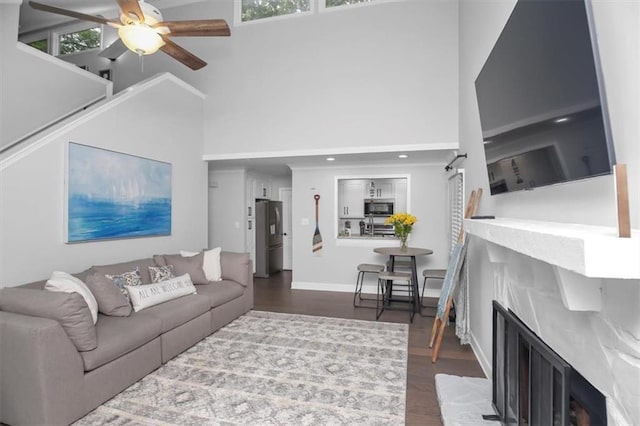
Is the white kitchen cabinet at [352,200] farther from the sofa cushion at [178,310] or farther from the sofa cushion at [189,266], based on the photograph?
the sofa cushion at [178,310]

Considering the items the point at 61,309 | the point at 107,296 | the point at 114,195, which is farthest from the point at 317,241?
the point at 61,309

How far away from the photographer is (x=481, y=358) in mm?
2979

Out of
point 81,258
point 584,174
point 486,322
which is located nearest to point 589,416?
point 584,174

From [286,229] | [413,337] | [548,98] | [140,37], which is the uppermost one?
[140,37]

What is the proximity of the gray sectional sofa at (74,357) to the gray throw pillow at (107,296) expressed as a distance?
0.19 feet

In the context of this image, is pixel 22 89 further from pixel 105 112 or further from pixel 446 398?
pixel 446 398

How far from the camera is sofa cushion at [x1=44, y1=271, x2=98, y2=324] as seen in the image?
8.05ft

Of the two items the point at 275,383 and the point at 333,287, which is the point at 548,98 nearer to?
the point at 275,383

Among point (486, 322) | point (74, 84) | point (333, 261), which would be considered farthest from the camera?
point (333, 261)

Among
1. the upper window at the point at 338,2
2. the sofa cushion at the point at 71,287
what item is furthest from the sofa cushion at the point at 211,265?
the upper window at the point at 338,2

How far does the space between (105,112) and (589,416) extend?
14.6 ft

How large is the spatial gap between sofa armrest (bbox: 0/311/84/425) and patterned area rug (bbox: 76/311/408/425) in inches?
9.0

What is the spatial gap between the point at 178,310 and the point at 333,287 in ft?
10.6

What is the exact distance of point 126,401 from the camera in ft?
7.72
